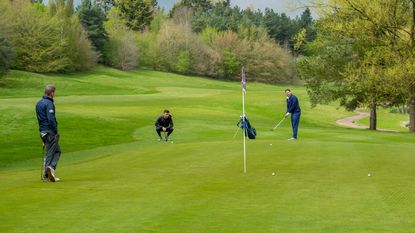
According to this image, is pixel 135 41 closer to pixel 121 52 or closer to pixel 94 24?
pixel 121 52

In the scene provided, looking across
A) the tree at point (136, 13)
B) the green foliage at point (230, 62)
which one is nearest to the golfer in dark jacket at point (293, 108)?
the green foliage at point (230, 62)

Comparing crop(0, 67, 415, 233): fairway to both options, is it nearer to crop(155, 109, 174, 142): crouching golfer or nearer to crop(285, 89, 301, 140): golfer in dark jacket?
crop(155, 109, 174, 142): crouching golfer

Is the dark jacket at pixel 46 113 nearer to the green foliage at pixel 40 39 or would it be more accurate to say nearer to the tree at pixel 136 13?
the green foliage at pixel 40 39

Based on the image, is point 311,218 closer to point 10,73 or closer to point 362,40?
point 362,40

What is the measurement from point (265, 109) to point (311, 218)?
5803 cm

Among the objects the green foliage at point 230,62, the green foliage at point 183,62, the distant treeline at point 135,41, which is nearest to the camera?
the distant treeline at point 135,41

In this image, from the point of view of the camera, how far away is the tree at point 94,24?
398ft

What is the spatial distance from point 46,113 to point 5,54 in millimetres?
61609

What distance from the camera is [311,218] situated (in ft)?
31.4

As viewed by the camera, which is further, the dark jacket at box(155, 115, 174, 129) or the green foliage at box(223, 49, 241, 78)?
the green foliage at box(223, 49, 241, 78)

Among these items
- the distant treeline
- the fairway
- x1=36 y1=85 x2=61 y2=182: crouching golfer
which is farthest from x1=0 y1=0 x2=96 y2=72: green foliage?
x1=36 y1=85 x2=61 y2=182: crouching golfer

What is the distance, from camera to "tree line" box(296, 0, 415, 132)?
4169 centimetres

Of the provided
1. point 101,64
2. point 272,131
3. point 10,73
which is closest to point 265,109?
point 272,131

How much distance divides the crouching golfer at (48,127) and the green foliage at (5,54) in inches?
2384
